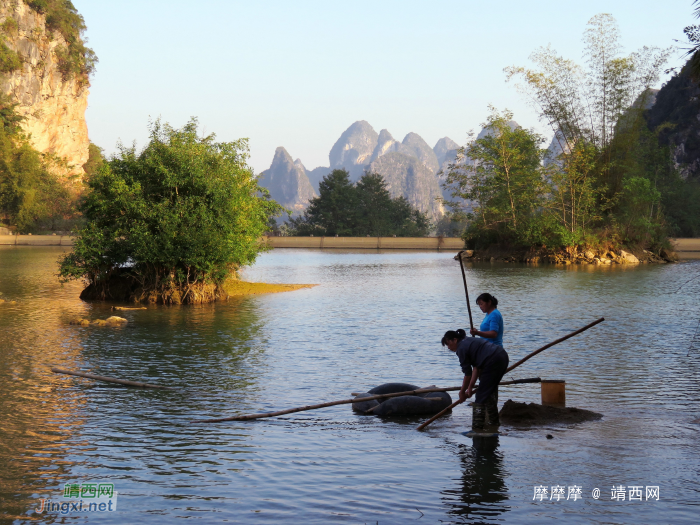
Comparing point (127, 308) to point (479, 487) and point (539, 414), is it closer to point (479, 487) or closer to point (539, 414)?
point (539, 414)

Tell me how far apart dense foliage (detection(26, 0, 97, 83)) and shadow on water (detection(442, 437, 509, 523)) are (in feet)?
431

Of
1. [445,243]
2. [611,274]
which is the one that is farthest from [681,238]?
[611,274]

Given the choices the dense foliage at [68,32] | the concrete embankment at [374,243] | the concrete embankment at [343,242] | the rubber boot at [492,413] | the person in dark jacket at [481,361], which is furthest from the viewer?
the dense foliage at [68,32]

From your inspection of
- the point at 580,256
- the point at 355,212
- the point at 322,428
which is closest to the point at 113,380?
the point at 322,428

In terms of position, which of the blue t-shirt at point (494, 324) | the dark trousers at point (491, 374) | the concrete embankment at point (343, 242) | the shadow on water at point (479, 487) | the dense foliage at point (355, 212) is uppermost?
the dense foliage at point (355, 212)

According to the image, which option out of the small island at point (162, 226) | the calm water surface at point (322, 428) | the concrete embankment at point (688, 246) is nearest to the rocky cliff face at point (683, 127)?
the concrete embankment at point (688, 246)

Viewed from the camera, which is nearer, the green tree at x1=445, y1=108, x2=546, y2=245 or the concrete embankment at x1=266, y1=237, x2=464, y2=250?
the green tree at x1=445, y1=108, x2=546, y2=245

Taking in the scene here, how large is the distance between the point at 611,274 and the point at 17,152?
294 ft

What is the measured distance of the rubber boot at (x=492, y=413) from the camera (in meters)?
10.2

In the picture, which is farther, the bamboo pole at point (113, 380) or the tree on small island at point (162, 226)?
the tree on small island at point (162, 226)

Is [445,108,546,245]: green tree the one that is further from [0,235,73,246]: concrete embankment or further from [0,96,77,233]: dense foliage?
[0,96,77,233]: dense foliage

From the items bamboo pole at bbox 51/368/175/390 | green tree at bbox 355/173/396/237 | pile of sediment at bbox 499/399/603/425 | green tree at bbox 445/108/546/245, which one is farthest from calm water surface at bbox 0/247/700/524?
green tree at bbox 355/173/396/237

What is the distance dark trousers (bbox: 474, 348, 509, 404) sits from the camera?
9820 millimetres

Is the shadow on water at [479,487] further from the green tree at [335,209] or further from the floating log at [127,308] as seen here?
the green tree at [335,209]
